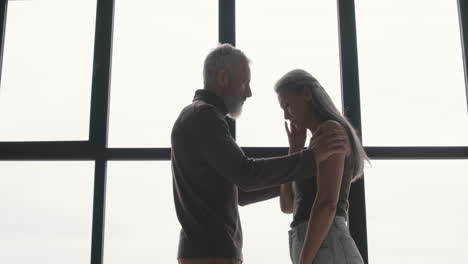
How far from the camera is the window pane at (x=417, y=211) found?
2330 millimetres

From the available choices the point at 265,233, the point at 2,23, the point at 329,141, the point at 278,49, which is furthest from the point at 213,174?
the point at 2,23

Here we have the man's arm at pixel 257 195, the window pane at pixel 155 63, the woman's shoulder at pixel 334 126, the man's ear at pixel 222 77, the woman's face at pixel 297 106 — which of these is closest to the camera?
the woman's shoulder at pixel 334 126

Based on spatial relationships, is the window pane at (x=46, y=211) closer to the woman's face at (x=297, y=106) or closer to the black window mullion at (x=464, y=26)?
the woman's face at (x=297, y=106)

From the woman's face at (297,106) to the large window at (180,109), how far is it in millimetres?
481

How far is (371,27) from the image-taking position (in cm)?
255

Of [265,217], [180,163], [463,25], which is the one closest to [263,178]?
[180,163]

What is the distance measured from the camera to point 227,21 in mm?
2439

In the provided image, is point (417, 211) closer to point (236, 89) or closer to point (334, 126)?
point (334, 126)

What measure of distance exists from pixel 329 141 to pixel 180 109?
1015mm

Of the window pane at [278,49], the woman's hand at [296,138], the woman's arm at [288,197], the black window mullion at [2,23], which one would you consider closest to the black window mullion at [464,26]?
the window pane at [278,49]

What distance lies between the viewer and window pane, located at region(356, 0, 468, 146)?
2.42 meters

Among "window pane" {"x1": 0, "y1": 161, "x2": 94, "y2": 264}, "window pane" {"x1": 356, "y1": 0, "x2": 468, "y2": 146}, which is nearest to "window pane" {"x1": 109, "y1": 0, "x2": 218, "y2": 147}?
"window pane" {"x1": 0, "y1": 161, "x2": 94, "y2": 264}

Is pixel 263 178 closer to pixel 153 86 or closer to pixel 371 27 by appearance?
pixel 153 86

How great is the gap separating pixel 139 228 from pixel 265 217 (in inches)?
23.0
